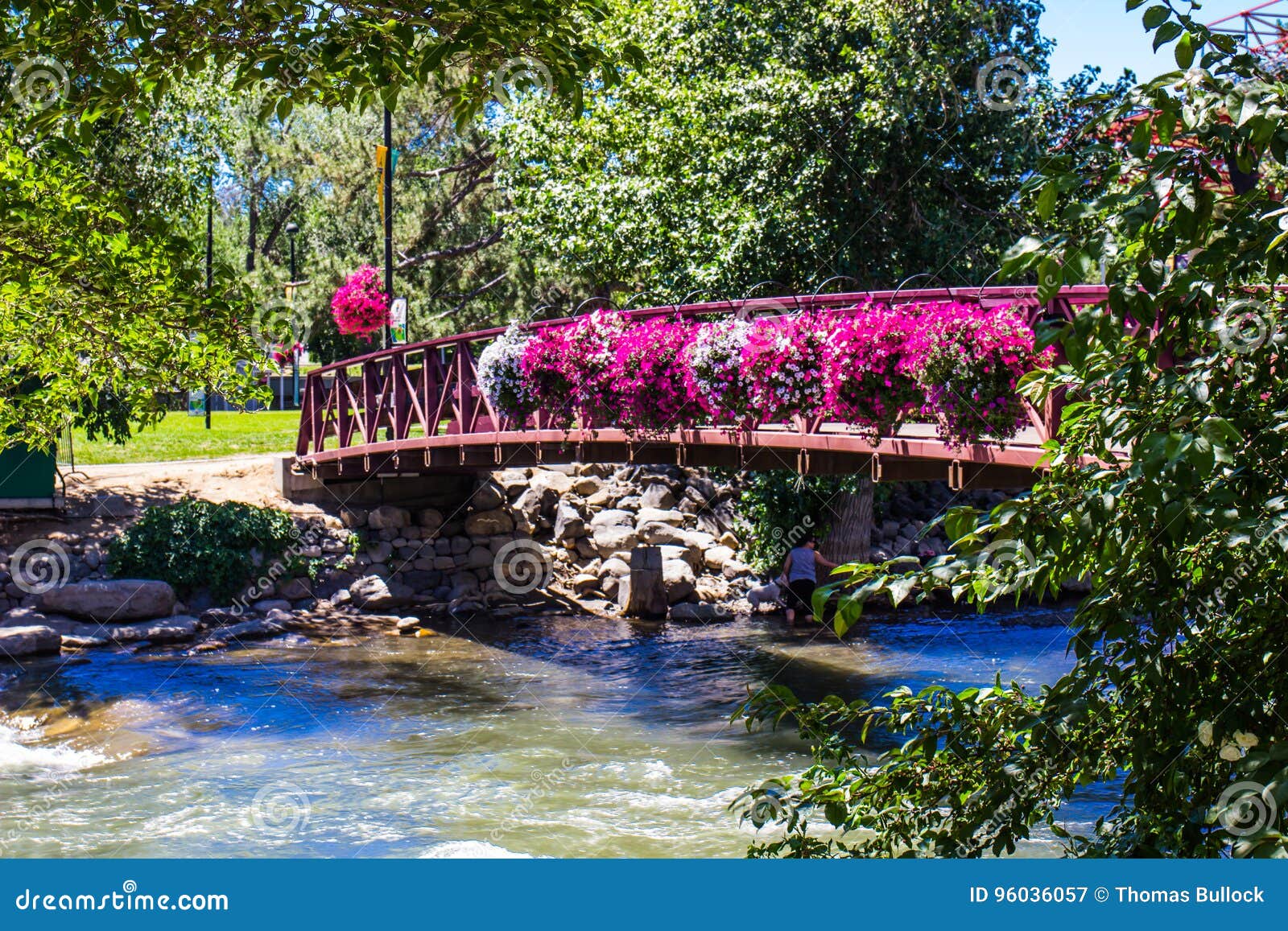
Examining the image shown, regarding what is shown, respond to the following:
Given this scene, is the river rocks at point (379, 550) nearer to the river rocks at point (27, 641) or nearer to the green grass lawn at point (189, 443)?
the green grass lawn at point (189, 443)

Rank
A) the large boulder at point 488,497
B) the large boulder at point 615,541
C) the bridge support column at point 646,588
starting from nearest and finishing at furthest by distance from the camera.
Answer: the bridge support column at point 646,588
the large boulder at point 615,541
the large boulder at point 488,497

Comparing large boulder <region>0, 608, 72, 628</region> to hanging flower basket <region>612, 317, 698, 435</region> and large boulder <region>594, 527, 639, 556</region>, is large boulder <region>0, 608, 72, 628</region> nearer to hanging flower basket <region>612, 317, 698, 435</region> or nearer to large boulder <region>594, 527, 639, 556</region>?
large boulder <region>594, 527, 639, 556</region>

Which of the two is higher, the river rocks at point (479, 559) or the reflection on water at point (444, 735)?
the river rocks at point (479, 559)

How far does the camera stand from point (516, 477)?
2342cm

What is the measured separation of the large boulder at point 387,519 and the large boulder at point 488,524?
1132 mm

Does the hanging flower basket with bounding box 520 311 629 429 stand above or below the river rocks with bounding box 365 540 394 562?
above

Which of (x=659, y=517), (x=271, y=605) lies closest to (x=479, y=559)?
(x=659, y=517)

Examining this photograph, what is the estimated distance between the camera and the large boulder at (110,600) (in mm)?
17344

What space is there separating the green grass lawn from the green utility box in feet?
11.9

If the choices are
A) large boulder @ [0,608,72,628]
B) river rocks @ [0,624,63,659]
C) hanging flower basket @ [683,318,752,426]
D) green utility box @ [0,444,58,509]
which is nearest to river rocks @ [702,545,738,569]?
hanging flower basket @ [683,318,752,426]

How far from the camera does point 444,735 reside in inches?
509

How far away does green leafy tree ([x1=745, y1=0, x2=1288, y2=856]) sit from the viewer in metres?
2.57

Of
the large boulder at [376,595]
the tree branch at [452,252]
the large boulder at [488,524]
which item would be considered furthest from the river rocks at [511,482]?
the tree branch at [452,252]
